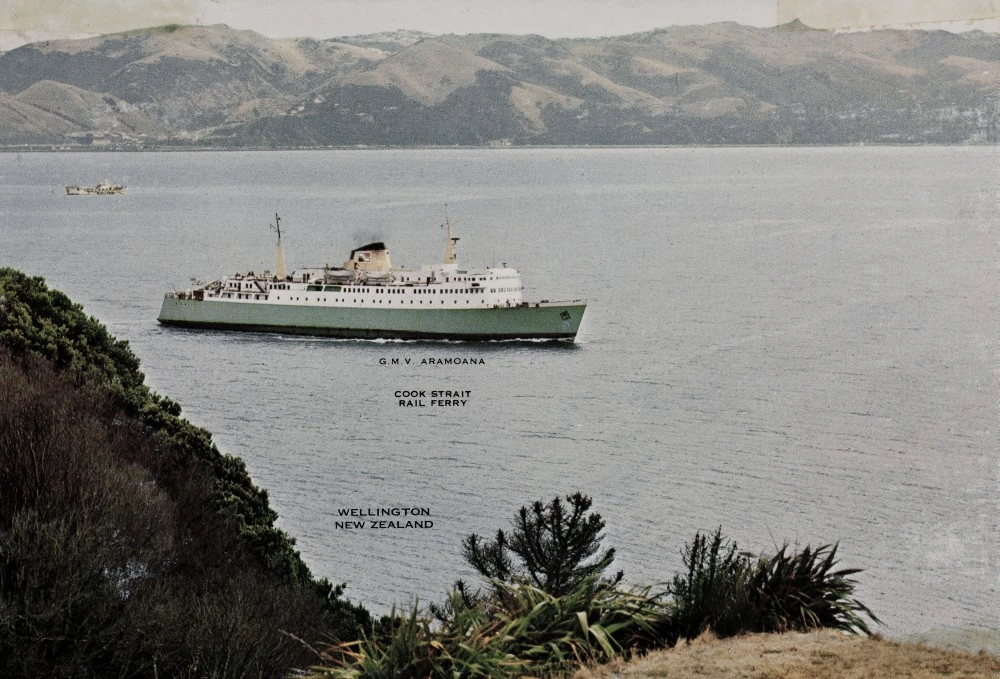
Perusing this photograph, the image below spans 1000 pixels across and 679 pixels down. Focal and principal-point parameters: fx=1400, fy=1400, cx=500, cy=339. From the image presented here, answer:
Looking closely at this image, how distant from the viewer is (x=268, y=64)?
21.5 meters

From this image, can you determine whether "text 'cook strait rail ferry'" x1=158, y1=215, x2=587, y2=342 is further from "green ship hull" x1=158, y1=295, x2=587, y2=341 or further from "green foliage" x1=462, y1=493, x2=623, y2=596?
"green foliage" x1=462, y1=493, x2=623, y2=596

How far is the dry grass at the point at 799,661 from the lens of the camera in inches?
346

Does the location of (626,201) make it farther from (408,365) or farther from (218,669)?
(218,669)

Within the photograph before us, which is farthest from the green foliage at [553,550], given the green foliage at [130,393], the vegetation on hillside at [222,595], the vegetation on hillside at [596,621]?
the green foliage at [130,393]

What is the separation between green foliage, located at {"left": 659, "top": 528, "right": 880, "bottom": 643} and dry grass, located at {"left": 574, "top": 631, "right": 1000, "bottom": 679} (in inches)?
8.1

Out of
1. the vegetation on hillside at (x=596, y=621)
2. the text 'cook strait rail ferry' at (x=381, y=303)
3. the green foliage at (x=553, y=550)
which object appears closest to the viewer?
the vegetation on hillside at (x=596, y=621)

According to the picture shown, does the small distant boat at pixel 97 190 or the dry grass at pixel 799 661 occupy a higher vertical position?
the small distant boat at pixel 97 190

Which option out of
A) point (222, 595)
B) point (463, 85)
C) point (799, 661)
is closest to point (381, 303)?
point (463, 85)

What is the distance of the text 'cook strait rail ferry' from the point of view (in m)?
26.7

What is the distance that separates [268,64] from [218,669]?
14.0 metres

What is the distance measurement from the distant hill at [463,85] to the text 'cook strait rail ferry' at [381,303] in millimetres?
2535

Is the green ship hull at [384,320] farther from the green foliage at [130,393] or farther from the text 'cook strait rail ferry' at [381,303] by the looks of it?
the green foliage at [130,393]

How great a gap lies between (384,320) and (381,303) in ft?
1.10

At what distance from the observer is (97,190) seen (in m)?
31.3
